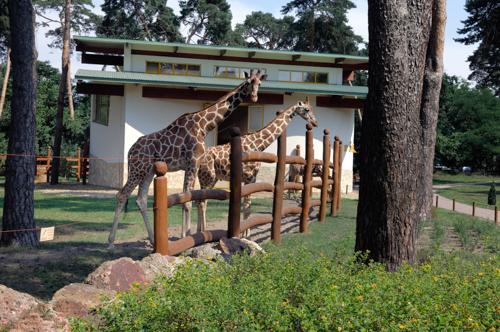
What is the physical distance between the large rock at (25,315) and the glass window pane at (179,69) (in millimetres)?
21692

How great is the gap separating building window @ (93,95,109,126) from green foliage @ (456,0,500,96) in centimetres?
2062

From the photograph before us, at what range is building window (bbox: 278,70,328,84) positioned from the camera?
27.1 meters

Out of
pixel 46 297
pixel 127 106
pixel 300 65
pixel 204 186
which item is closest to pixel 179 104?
pixel 127 106

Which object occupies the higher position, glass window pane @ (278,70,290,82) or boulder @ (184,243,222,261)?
glass window pane @ (278,70,290,82)

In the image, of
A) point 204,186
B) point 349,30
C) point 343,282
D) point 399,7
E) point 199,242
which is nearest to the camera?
point 343,282

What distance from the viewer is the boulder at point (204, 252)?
24.7 ft

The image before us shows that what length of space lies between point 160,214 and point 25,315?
107 inches

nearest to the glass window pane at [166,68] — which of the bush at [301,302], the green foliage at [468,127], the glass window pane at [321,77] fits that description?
the glass window pane at [321,77]

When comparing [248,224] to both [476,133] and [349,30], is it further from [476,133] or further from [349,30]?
[476,133]

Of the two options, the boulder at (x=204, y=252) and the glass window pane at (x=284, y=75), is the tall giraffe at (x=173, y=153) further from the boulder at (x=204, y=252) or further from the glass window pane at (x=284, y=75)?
the glass window pane at (x=284, y=75)

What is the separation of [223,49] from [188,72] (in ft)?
5.72

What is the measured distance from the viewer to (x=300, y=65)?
27219mm

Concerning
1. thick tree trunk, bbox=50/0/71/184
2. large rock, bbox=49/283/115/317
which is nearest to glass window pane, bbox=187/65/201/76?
thick tree trunk, bbox=50/0/71/184

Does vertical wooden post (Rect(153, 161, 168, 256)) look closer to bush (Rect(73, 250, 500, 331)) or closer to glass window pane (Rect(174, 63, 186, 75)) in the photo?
bush (Rect(73, 250, 500, 331))
